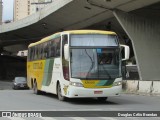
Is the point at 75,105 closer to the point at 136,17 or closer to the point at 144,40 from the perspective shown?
the point at 144,40

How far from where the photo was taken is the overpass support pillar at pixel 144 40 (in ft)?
128

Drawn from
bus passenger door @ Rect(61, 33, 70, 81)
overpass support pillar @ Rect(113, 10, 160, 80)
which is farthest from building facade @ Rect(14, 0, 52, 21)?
bus passenger door @ Rect(61, 33, 70, 81)

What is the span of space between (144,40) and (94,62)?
20889 millimetres

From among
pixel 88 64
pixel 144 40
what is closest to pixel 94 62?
pixel 88 64

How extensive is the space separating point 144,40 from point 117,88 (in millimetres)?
20690

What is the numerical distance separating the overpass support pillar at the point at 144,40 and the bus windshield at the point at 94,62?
19.9 metres

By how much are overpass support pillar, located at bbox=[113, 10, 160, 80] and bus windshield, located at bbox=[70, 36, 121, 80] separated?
19.9 metres

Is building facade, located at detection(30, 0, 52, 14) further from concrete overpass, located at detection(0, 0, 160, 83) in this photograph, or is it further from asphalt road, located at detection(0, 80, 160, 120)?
asphalt road, located at detection(0, 80, 160, 120)

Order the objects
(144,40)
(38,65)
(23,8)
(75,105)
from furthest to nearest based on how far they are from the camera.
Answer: (23,8), (144,40), (38,65), (75,105)

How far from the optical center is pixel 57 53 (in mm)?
20891

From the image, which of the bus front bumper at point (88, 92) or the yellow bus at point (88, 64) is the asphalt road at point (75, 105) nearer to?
the bus front bumper at point (88, 92)

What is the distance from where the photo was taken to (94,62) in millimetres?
19031

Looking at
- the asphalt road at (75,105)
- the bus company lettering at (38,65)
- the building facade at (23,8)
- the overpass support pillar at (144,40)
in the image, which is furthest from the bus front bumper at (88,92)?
the building facade at (23,8)

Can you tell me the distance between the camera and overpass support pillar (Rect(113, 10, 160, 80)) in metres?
39.1
